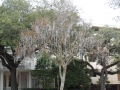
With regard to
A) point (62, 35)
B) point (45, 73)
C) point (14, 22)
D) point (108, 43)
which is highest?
point (14, 22)

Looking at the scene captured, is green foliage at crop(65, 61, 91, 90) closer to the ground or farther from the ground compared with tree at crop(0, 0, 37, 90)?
closer to the ground

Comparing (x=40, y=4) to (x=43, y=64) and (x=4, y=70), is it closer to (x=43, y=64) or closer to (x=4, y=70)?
(x=43, y=64)

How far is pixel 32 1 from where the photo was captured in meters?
23.0

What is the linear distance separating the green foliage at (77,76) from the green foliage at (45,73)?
1753 mm

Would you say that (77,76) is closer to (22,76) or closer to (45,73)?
(45,73)

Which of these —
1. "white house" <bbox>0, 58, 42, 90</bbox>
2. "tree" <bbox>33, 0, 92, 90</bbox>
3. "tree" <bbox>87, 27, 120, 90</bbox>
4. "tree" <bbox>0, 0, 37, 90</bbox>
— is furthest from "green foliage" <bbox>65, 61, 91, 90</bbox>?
"tree" <bbox>0, 0, 37, 90</bbox>

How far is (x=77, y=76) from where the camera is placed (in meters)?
29.1

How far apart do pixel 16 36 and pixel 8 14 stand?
6.87 feet

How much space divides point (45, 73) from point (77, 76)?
3.94 m

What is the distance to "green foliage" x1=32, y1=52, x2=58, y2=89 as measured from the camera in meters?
27.9

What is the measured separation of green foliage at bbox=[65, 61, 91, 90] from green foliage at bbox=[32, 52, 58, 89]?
1.75 m

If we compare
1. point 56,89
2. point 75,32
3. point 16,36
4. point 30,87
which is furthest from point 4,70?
point 75,32

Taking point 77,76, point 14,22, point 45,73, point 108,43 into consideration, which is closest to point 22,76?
point 45,73

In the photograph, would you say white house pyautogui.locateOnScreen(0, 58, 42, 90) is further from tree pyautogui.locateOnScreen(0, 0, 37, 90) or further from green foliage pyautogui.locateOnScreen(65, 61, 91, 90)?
tree pyautogui.locateOnScreen(0, 0, 37, 90)
